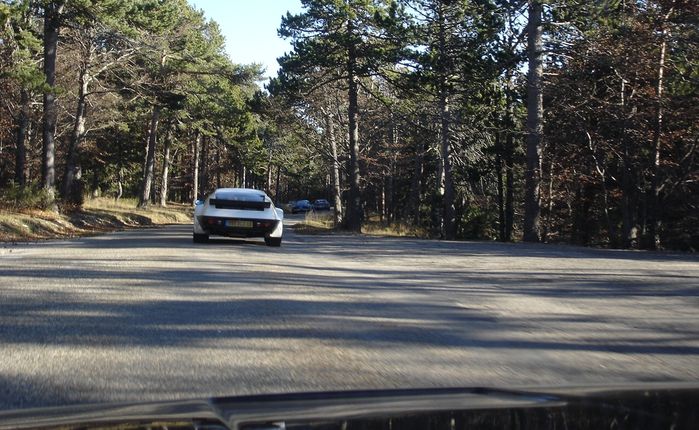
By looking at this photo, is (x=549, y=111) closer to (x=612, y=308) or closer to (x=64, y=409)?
(x=612, y=308)

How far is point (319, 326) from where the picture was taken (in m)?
7.99

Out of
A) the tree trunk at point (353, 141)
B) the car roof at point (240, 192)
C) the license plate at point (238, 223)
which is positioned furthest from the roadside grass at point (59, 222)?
the tree trunk at point (353, 141)

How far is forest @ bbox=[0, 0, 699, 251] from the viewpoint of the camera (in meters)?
25.8

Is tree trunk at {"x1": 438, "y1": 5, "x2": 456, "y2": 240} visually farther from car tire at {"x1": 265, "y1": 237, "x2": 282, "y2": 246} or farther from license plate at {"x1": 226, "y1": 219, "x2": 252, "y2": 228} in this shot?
license plate at {"x1": 226, "y1": 219, "x2": 252, "y2": 228}

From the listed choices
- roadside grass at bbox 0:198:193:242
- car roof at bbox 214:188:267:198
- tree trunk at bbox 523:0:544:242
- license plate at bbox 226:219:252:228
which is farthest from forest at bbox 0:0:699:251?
license plate at bbox 226:219:252:228

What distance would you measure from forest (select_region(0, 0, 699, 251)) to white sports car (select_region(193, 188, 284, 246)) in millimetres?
8776

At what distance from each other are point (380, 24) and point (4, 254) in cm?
1967

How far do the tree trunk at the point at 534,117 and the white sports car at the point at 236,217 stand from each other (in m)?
11.7

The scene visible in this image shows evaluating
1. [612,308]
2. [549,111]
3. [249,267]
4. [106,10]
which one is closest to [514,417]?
[612,308]

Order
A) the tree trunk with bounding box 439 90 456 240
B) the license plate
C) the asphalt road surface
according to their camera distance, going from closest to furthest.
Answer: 1. the asphalt road surface
2. the license plate
3. the tree trunk with bounding box 439 90 456 240

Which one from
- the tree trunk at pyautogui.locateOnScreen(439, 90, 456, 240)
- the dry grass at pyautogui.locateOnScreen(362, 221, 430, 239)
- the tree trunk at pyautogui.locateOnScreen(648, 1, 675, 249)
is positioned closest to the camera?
the tree trunk at pyautogui.locateOnScreen(648, 1, 675, 249)

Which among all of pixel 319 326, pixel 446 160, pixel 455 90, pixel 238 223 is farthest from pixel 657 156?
pixel 319 326

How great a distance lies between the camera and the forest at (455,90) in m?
25.8

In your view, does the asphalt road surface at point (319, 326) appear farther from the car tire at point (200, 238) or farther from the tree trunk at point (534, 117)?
the tree trunk at point (534, 117)
